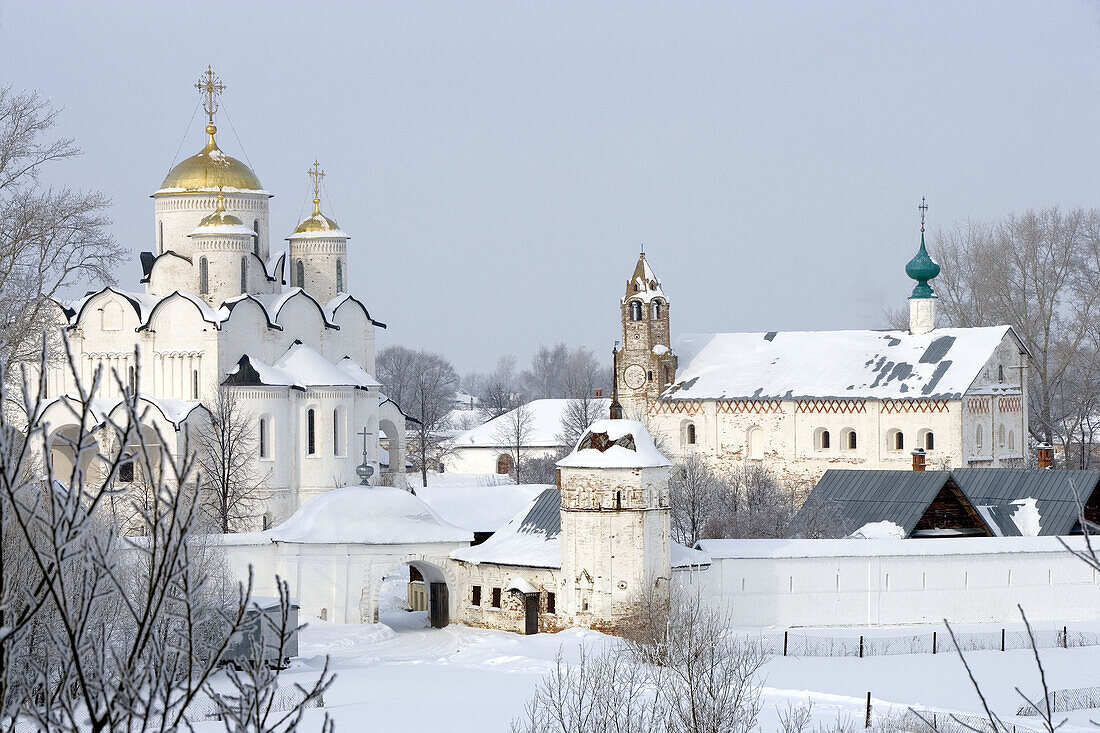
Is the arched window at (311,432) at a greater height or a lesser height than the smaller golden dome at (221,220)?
lesser

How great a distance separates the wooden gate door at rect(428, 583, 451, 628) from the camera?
982 inches

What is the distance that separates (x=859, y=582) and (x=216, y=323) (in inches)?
613

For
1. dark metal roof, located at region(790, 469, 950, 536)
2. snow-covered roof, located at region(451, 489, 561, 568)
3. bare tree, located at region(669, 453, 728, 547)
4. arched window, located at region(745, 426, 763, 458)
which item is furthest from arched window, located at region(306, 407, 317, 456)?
arched window, located at region(745, 426, 763, 458)

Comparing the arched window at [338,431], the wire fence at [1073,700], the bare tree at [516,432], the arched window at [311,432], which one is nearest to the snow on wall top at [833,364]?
the bare tree at [516,432]

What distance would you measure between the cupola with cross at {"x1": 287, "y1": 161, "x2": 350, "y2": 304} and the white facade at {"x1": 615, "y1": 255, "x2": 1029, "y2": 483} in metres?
8.54

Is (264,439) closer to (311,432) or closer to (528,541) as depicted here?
(311,432)

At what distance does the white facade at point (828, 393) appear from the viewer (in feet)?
126

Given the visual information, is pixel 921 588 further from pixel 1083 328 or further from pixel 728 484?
pixel 1083 328

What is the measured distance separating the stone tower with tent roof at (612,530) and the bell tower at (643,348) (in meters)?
19.1

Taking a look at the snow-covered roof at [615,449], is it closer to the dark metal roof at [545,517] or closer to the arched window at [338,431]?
the dark metal roof at [545,517]

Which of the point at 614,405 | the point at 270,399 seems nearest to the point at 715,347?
the point at 270,399

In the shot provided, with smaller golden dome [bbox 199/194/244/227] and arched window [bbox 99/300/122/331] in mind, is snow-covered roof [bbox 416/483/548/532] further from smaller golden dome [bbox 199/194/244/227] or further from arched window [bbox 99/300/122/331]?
smaller golden dome [bbox 199/194/244/227]

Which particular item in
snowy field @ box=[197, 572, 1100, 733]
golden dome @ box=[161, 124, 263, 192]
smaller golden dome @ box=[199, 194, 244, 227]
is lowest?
snowy field @ box=[197, 572, 1100, 733]

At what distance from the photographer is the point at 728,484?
124ft
